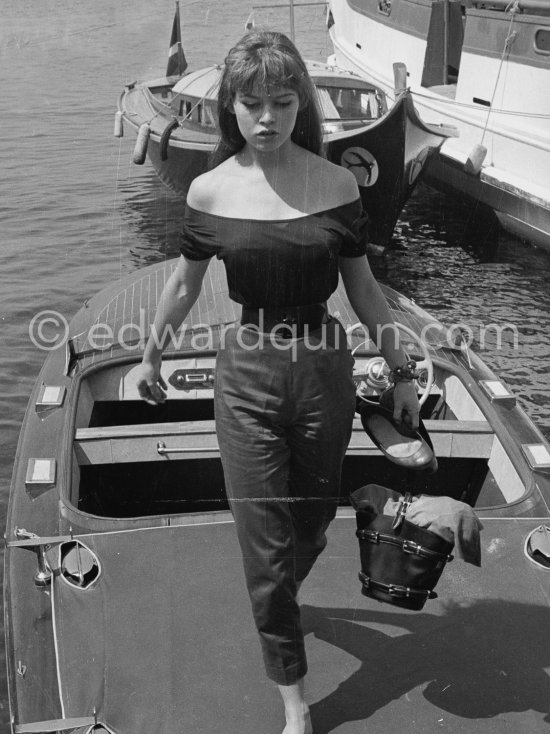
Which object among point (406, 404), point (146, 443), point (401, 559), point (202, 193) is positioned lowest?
point (146, 443)

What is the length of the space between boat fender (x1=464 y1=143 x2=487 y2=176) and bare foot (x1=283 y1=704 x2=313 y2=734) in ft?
29.8

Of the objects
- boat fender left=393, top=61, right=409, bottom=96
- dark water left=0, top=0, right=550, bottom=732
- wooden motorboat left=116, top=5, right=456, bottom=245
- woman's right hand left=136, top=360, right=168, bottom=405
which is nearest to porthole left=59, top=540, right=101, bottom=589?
woman's right hand left=136, top=360, right=168, bottom=405

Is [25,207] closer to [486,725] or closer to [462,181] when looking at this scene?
[462,181]

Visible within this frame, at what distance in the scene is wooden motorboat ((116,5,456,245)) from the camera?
9727 mm

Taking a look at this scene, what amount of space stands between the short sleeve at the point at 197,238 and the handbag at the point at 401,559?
86 centimetres

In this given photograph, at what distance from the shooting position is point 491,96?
435 inches

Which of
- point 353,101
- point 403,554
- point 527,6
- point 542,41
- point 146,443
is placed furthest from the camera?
point 353,101

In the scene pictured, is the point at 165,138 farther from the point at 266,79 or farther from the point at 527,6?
the point at 266,79

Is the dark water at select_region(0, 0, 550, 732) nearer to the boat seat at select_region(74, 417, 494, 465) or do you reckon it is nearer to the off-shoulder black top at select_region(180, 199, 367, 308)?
the boat seat at select_region(74, 417, 494, 465)

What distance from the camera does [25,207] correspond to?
11.6m

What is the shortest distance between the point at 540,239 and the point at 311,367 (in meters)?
8.95

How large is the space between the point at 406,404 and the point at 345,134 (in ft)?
25.5

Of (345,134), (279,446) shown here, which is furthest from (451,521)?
(345,134)

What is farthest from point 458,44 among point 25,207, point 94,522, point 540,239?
point 94,522
